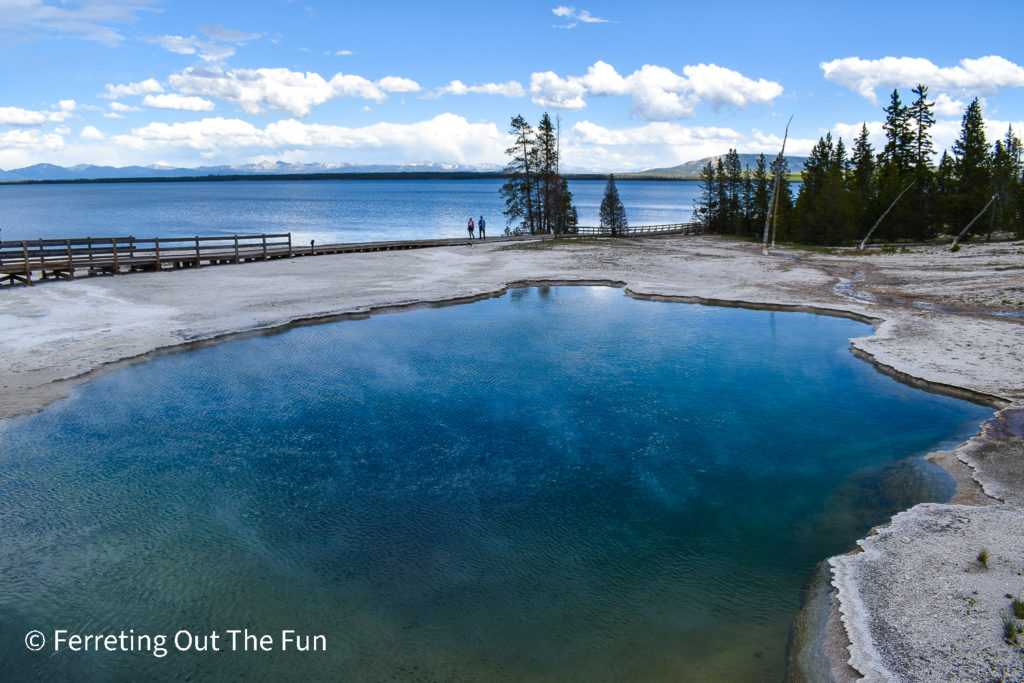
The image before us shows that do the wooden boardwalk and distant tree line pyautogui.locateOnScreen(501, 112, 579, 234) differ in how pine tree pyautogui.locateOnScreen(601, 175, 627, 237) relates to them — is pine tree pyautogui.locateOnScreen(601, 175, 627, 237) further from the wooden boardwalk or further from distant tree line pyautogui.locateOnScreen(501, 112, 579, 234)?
the wooden boardwalk

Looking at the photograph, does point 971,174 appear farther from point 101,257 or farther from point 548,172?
point 101,257

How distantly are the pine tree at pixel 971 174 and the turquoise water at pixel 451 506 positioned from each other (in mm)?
51741

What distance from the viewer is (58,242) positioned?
33000mm

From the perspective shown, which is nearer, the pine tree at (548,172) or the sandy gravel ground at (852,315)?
the sandy gravel ground at (852,315)

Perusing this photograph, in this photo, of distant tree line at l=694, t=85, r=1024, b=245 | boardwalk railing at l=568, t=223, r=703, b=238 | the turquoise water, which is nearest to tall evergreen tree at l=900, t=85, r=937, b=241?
distant tree line at l=694, t=85, r=1024, b=245

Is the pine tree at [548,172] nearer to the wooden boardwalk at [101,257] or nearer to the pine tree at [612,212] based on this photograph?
the pine tree at [612,212]

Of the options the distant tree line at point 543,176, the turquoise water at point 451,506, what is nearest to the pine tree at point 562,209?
the distant tree line at point 543,176

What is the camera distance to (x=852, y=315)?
2656 cm

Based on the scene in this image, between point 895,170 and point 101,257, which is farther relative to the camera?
point 895,170

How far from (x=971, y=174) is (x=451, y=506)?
232 ft

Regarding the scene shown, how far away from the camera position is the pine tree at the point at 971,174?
5937 cm

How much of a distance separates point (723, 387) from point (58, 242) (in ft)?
111

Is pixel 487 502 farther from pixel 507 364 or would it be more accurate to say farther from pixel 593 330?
pixel 593 330

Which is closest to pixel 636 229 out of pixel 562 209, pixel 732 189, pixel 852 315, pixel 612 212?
pixel 612 212
